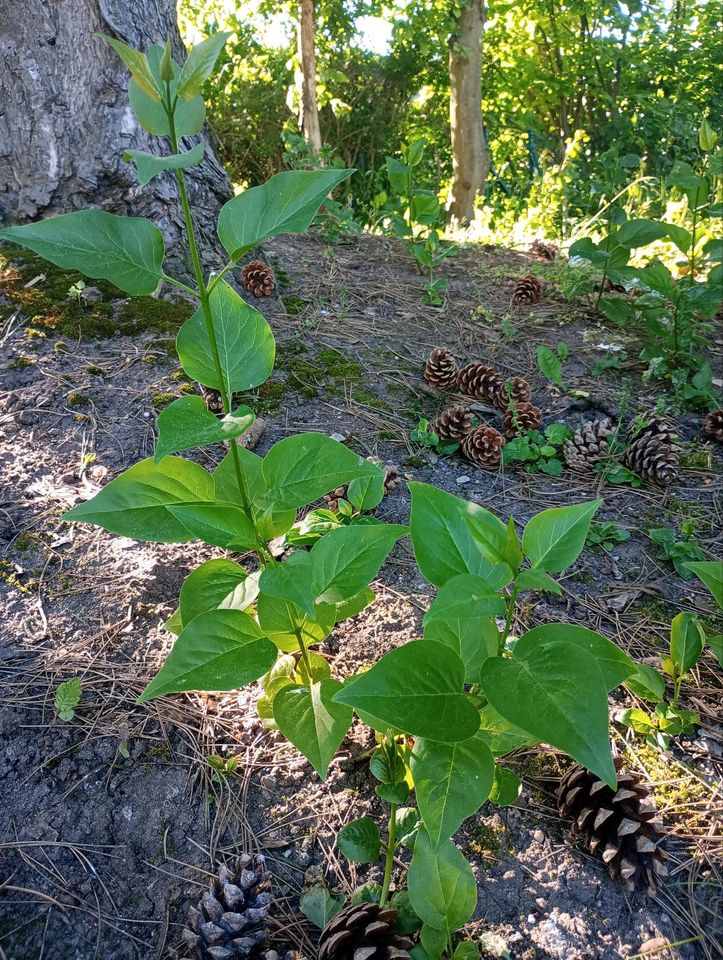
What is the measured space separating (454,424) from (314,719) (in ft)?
4.79

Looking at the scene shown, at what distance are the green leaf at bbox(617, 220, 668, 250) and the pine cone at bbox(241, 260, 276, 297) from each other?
1.68 meters

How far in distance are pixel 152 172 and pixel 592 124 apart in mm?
14814

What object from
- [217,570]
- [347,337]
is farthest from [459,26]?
[217,570]

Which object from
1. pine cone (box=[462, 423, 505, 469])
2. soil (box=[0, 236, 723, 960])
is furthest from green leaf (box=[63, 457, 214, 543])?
pine cone (box=[462, 423, 505, 469])

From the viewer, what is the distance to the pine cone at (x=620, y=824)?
1289 mm

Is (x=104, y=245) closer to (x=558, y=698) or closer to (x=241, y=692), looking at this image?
(x=558, y=698)

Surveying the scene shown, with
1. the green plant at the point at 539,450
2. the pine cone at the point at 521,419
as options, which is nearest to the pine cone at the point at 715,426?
the green plant at the point at 539,450

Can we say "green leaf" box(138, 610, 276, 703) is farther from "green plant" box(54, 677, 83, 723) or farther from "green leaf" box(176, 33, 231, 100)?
"green leaf" box(176, 33, 231, 100)

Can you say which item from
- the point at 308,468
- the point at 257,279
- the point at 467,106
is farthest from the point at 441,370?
the point at 467,106

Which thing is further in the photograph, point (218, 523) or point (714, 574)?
point (218, 523)

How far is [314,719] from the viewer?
1.27 m

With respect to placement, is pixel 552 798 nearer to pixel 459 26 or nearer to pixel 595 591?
pixel 595 591

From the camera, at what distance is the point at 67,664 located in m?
1.64

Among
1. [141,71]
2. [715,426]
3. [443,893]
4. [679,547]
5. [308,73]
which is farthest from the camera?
[308,73]
